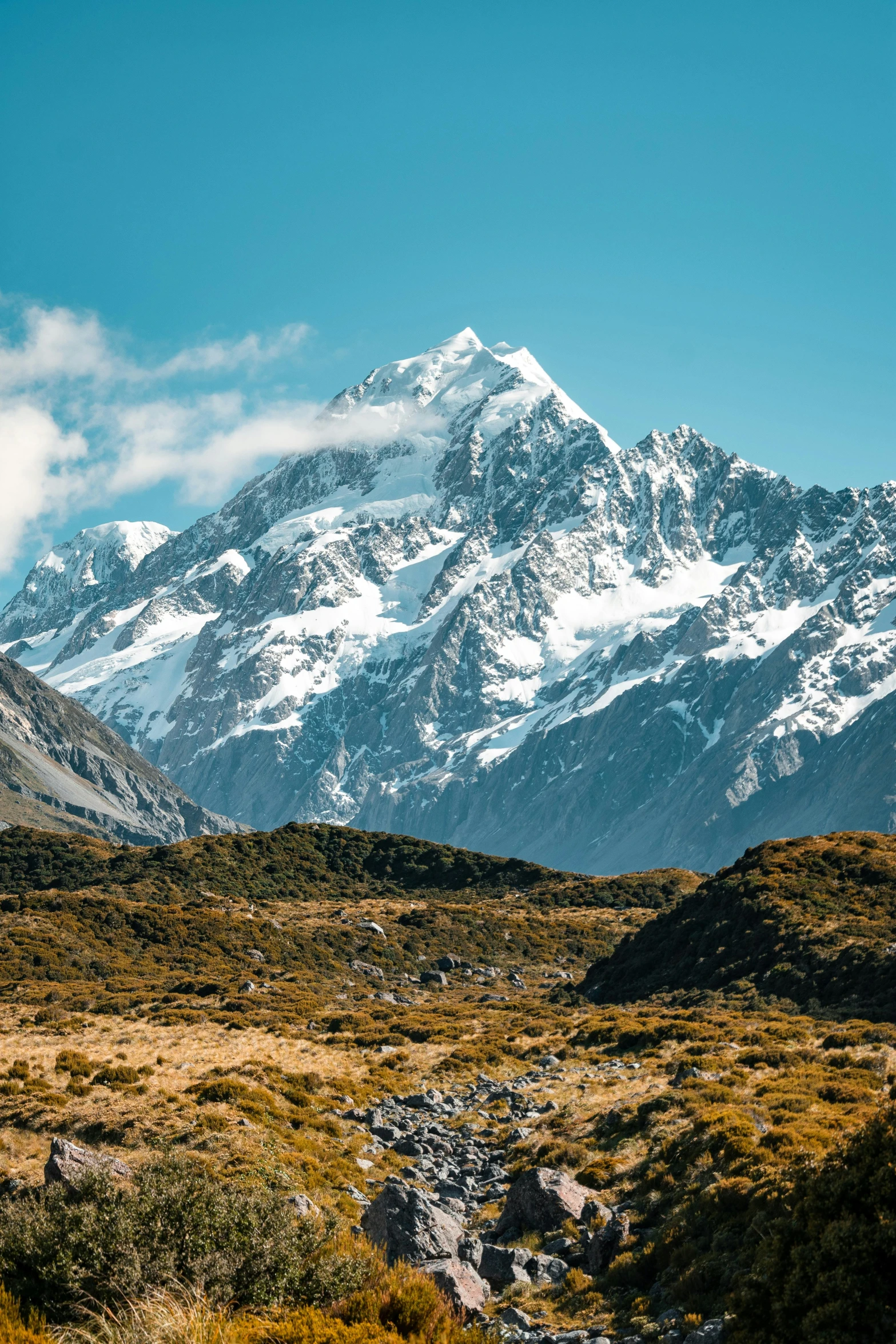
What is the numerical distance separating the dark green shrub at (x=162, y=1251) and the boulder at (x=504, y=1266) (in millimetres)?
3772

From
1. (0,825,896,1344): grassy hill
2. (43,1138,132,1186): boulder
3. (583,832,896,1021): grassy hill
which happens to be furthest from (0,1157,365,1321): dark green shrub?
(583,832,896,1021): grassy hill

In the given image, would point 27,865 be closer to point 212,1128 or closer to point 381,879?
point 381,879

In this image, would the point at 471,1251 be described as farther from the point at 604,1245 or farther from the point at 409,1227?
the point at 604,1245

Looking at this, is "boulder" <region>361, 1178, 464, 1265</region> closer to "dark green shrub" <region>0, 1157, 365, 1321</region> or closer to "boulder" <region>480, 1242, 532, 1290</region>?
"boulder" <region>480, 1242, 532, 1290</region>

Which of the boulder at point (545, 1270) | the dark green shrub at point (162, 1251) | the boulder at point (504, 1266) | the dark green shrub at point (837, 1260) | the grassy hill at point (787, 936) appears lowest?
the dark green shrub at point (162, 1251)

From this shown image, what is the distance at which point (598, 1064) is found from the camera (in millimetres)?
39812

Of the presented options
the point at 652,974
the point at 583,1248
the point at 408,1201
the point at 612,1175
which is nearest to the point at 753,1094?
the point at 612,1175

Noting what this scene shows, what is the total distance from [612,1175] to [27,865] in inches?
4081

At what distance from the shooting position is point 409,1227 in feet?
66.4

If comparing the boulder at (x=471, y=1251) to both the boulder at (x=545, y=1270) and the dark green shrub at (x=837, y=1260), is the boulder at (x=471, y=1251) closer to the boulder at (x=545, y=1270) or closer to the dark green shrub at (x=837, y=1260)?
the boulder at (x=545, y=1270)

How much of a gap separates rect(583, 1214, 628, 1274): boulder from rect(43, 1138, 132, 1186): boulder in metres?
10.2

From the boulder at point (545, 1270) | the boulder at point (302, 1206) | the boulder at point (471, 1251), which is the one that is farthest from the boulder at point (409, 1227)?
the boulder at point (545, 1270)

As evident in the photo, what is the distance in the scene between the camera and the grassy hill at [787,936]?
46.3m

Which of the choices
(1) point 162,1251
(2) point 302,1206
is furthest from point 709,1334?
(2) point 302,1206
